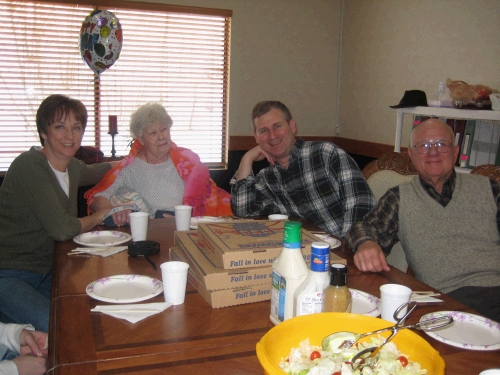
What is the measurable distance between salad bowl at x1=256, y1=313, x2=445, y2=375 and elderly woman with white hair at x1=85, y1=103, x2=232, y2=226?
1848 millimetres

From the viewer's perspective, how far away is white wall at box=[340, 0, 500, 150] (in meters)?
3.21

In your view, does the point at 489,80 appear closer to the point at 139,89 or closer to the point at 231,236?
the point at 231,236

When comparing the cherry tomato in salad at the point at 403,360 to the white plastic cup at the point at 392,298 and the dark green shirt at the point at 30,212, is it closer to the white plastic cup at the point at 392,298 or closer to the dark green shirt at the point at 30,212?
the white plastic cup at the point at 392,298

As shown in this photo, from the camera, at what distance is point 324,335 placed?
85 cm

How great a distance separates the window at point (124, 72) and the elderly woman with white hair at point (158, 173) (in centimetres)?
182

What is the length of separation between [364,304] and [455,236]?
83 centimetres

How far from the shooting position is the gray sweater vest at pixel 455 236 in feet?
5.90

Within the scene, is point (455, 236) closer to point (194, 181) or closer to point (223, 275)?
point (223, 275)

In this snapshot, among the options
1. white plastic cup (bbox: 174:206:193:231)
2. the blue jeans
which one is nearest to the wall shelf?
white plastic cup (bbox: 174:206:193:231)

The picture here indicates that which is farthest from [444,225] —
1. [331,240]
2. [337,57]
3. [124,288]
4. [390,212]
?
[337,57]

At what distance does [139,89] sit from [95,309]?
3.67 meters

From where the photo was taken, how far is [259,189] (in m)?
2.50

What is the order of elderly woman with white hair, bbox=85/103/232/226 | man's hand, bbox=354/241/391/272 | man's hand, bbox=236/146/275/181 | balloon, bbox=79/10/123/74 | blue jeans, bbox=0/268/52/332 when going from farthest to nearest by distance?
balloon, bbox=79/10/123/74, elderly woman with white hair, bbox=85/103/232/226, man's hand, bbox=236/146/275/181, blue jeans, bbox=0/268/52/332, man's hand, bbox=354/241/391/272

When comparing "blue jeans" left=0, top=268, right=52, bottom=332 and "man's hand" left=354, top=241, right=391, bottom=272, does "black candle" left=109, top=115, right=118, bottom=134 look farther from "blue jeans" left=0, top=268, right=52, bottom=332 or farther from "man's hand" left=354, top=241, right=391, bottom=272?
"man's hand" left=354, top=241, right=391, bottom=272
